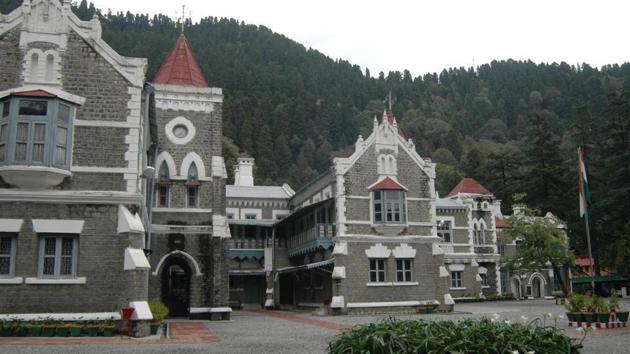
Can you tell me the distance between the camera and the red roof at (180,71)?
29.7 m

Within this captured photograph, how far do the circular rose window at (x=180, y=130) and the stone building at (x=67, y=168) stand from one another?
32.7ft

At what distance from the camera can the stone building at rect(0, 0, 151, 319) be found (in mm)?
16188

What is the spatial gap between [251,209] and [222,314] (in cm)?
1786

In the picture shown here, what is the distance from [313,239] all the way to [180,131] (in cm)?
993

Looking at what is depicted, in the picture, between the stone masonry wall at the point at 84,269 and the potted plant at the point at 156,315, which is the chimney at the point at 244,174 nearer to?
the potted plant at the point at 156,315

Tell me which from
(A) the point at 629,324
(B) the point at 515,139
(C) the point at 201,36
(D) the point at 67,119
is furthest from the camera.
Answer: (C) the point at 201,36

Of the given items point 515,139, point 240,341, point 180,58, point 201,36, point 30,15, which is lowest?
→ point 240,341

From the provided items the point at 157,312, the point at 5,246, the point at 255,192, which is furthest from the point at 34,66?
the point at 255,192

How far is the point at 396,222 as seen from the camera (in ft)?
103

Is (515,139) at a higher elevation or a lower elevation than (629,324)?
higher

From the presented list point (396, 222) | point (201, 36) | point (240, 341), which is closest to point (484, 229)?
point (396, 222)

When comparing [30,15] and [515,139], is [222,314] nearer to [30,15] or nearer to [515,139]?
[30,15]

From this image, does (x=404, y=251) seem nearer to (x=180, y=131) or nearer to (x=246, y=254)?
(x=246, y=254)

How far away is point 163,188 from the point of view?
27.6 meters
